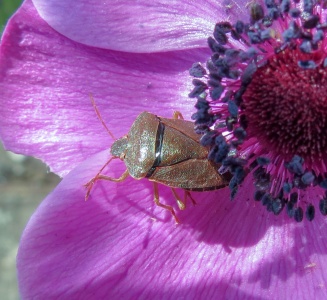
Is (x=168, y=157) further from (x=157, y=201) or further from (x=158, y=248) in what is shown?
(x=158, y=248)

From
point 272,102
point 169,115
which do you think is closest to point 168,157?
point 169,115

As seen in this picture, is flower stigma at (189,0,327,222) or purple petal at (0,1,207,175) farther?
purple petal at (0,1,207,175)

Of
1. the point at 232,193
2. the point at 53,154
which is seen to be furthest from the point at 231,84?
the point at 53,154

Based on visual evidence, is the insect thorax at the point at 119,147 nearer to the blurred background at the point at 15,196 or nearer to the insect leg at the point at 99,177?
the insect leg at the point at 99,177

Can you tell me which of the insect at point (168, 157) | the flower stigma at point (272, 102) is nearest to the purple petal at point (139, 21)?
the flower stigma at point (272, 102)

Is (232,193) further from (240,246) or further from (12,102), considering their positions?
(12,102)

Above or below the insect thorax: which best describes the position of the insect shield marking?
above

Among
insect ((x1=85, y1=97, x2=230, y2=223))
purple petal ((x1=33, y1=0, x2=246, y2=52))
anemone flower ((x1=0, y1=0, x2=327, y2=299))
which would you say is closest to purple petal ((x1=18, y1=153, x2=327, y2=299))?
anemone flower ((x1=0, y1=0, x2=327, y2=299))

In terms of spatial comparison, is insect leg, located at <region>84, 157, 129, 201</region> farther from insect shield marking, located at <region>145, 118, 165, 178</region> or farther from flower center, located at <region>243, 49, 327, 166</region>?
flower center, located at <region>243, 49, 327, 166</region>
